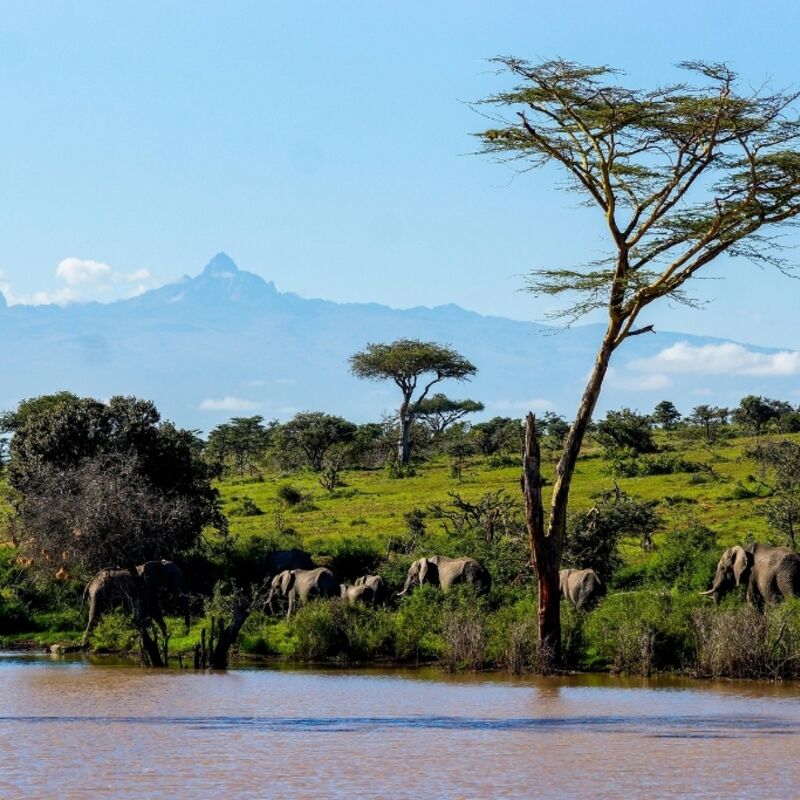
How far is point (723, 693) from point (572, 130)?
902 centimetres

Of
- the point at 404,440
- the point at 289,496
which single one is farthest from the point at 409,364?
the point at 289,496

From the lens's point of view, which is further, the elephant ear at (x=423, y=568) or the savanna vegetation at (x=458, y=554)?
the elephant ear at (x=423, y=568)

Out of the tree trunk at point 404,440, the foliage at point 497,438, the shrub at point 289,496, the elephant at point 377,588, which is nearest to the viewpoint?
the elephant at point 377,588

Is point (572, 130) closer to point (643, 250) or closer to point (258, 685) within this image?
point (643, 250)

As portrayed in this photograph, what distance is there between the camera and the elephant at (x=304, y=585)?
31.5 metres

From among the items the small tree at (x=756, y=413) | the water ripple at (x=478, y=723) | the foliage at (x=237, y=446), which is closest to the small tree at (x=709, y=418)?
the small tree at (x=756, y=413)

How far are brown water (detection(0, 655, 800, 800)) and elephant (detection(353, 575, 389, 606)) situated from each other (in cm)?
651

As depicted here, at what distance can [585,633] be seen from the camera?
82.1 feet

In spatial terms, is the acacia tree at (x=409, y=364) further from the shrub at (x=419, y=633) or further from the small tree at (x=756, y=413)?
the shrub at (x=419, y=633)

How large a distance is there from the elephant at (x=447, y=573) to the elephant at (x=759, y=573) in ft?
16.5

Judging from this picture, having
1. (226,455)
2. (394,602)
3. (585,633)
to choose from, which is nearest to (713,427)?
(226,455)

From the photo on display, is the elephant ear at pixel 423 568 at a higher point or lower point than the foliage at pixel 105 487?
lower

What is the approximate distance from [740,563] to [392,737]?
1183cm

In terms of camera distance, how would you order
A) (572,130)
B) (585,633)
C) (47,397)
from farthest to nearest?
1. (47,397)
2. (585,633)
3. (572,130)
